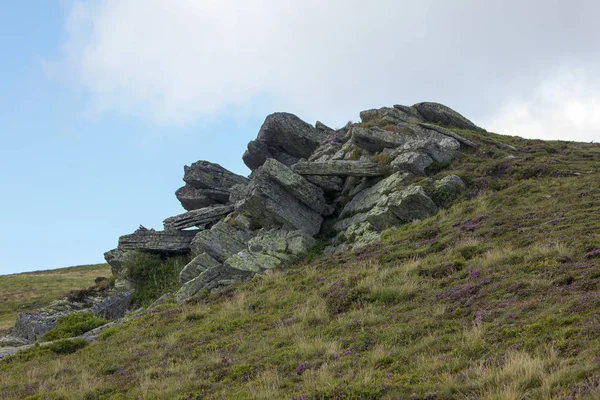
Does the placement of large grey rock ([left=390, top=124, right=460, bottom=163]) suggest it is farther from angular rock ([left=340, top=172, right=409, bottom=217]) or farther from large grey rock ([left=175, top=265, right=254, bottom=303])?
large grey rock ([left=175, top=265, right=254, bottom=303])

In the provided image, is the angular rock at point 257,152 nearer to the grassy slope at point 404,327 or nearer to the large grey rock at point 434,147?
the large grey rock at point 434,147

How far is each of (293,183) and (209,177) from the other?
17.8m

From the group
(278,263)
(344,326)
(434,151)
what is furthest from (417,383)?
(434,151)

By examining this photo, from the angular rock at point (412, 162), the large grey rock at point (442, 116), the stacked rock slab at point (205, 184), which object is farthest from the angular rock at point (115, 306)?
the large grey rock at point (442, 116)

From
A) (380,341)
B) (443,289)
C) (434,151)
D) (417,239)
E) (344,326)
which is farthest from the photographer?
(434,151)

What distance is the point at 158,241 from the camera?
40.5 metres

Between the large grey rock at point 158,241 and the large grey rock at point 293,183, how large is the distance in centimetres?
1039

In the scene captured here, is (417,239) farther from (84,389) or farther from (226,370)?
(84,389)

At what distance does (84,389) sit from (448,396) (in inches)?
412

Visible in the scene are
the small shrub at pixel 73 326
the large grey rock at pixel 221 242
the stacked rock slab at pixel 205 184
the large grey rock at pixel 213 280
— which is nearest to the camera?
the small shrub at pixel 73 326

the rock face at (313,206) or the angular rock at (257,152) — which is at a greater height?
the angular rock at (257,152)

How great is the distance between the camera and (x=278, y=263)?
1143 inches

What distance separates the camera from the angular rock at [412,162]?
3350 centimetres

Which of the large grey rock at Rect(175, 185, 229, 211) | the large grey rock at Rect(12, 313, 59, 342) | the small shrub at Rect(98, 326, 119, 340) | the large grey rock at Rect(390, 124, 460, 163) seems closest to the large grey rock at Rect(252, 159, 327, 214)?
the large grey rock at Rect(390, 124, 460, 163)
